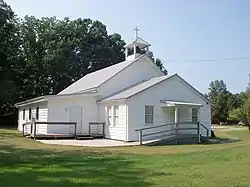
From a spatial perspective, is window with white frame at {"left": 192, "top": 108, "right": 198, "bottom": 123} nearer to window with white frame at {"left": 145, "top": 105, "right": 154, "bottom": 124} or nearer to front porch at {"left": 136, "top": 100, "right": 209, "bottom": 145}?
front porch at {"left": 136, "top": 100, "right": 209, "bottom": 145}

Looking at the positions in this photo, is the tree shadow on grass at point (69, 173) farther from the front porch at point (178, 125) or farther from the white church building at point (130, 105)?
the white church building at point (130, 105)

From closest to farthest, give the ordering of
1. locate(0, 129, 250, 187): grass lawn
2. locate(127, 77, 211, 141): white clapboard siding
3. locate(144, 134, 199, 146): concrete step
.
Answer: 1. locate(0, 129, 250, 187): grass lawn
2. locate(144, 134, 199, 146): concrete step
3. locate(127, 77, 211, 141): white clapboard siding

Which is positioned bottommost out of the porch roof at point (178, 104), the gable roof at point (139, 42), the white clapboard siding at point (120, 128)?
the white clapboard siding at point (120, 128)

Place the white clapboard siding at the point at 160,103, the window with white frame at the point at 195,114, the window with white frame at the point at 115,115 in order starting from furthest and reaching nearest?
the window with white frame at the point at 195,114 → the window with white frame at the point at 115,115 → the white clapboard siding at the point at 160,103

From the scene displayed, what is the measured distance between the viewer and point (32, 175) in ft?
32.7

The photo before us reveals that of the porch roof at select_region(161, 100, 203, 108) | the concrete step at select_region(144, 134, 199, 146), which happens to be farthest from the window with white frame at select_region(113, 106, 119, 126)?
the concrete step at select_region(144, 134, 199, 146)

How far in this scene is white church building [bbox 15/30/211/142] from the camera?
25625mm

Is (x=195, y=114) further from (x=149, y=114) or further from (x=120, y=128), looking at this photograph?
(x=120, y=128)

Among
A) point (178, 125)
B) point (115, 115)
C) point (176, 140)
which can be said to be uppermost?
point (115, 115)

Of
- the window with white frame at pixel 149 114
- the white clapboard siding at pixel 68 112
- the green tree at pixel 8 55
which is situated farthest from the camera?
the green tree at pixel 8 55

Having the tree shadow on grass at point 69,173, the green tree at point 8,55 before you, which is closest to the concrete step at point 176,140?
the tree shadow on grass at point 69,173

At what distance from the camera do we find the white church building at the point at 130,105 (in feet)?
84.1

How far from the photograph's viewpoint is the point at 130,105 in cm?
2525


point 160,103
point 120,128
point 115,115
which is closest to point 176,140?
point 160,103
